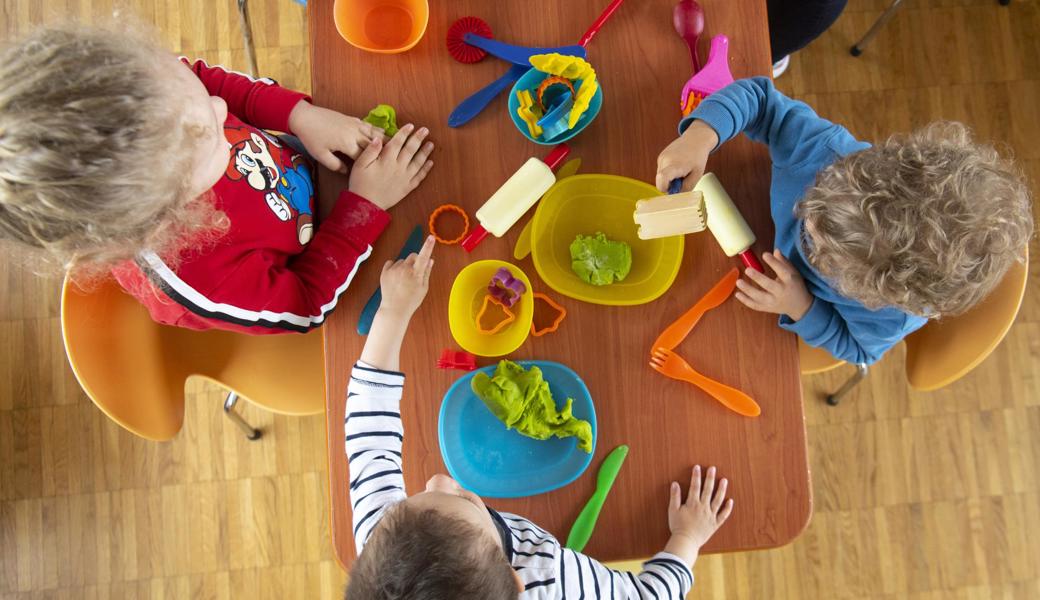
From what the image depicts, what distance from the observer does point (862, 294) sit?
822 millimetres

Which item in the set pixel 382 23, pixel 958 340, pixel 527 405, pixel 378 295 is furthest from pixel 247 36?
pixel 958 340

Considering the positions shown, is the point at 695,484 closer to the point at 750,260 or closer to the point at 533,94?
the point at 750,260

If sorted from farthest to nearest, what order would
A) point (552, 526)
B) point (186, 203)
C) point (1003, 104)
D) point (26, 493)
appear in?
point (1003, 104) < point (26, 493) < point (552, 526) < point (186, 203)

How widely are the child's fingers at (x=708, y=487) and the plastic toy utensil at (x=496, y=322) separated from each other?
0.31 meters

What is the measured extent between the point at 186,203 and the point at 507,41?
1.56ft

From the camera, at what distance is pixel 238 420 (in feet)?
4.67

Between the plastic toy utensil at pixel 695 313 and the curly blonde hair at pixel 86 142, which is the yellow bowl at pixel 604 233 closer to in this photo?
the plastic toy utensil at pixel 695 313

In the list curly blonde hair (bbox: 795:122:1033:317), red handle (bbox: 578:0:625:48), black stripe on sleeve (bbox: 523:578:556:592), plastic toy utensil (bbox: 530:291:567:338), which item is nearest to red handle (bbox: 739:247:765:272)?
curly blonde hair (bbox: 795:122:1033:317)

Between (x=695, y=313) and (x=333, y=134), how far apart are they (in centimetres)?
53

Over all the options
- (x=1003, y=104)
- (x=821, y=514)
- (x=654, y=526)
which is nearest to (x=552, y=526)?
(x=654, y=526)

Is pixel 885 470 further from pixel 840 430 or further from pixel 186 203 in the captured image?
pixel 186 203

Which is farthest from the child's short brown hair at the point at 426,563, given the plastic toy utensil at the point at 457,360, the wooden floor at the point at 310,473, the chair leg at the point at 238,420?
the wooden floor at the point at 310,473

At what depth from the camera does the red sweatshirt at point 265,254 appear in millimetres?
860

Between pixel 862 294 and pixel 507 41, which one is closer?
pixel 862 294
